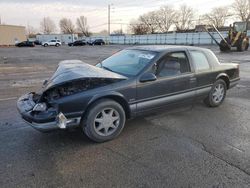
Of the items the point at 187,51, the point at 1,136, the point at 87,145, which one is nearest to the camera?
the point at 87,145

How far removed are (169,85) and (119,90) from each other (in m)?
1.12

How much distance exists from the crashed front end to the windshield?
602 mm

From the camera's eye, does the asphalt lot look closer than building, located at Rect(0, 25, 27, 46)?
Yes

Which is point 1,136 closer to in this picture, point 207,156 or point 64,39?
point 207,156

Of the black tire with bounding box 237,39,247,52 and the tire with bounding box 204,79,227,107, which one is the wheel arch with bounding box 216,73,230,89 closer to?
the tire with bounding box 204,79,227,107

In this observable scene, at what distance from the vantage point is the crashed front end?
325cm

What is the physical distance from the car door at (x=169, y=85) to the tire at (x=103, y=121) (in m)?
0.45

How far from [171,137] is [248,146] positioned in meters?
1.18

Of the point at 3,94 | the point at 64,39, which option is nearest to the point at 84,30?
the point at 64,39

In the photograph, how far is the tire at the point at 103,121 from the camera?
351cm

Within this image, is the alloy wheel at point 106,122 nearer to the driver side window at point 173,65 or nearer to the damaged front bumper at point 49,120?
the damaged front bumper at point 49,120

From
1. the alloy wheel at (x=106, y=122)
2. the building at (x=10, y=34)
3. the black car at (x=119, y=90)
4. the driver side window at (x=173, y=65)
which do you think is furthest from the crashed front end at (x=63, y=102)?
the building at (x=10, y=34)

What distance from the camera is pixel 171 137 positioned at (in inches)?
152

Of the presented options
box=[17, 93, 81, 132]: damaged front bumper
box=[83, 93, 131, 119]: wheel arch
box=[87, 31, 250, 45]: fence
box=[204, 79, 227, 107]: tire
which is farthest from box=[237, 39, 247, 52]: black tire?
box=[17, 93, 81, 132]: damaged front bumper
